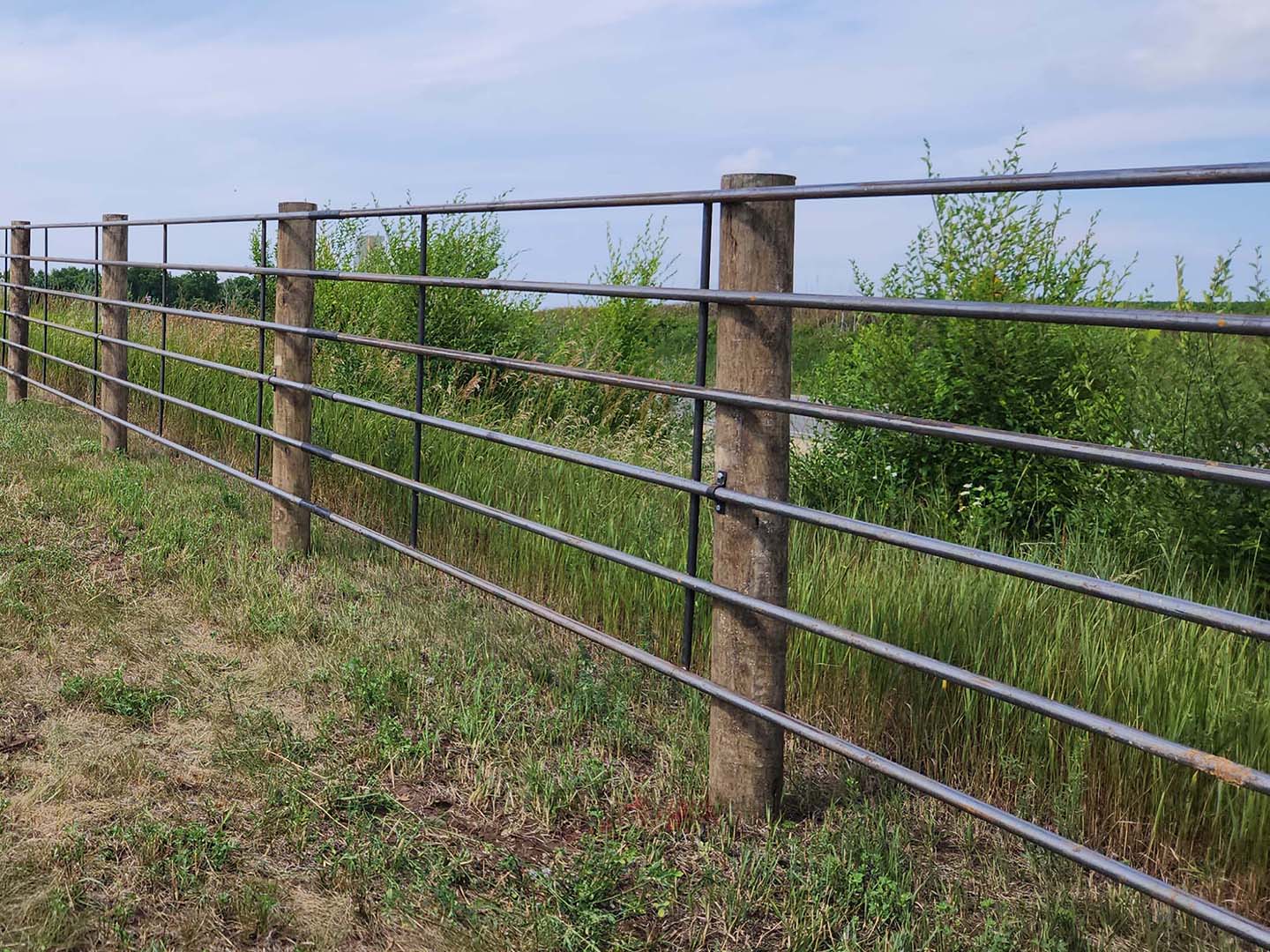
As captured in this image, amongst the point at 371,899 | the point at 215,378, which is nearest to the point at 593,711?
the point at 371,899

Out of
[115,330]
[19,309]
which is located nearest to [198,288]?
[19,309]

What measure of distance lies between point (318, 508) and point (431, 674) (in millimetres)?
1871

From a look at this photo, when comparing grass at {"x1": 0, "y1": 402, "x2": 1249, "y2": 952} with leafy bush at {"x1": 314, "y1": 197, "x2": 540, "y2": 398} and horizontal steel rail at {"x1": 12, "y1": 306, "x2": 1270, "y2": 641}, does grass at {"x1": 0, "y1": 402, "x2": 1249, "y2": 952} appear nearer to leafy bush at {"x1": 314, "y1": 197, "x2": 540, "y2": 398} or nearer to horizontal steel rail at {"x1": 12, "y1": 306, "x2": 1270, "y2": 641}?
horizontal steel rail at {"x1": 12, "y1": 306, "x2": 1270, "y2": 641}

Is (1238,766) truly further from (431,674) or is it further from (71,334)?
(71,334)

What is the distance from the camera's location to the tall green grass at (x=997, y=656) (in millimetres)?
3529

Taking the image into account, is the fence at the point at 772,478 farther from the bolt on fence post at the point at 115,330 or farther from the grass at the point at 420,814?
the bolt on fence post at the point at 115,330

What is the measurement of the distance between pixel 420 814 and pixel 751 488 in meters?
1.33

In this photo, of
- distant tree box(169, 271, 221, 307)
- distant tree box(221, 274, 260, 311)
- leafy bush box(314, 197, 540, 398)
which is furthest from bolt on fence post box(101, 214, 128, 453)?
distant tree box(169, 271, 221, 307)

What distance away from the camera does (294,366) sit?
21.2ft

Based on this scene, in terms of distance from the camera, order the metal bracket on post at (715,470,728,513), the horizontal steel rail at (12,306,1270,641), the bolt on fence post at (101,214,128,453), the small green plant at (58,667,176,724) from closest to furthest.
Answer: the horizontal steel rail at (12,306,1270,641) → the metal bracket on post at (715,470,728,513) → the small green plant at (58,667,176,724) → the bolt on fence post at (101,214,128,453)

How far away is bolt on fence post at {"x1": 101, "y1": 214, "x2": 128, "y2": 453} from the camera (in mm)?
9664

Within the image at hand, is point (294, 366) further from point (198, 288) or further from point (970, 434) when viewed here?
point (198, 288)

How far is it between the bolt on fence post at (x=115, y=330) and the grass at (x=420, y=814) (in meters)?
4.52

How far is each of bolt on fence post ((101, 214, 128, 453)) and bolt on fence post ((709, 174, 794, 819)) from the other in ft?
23.9
